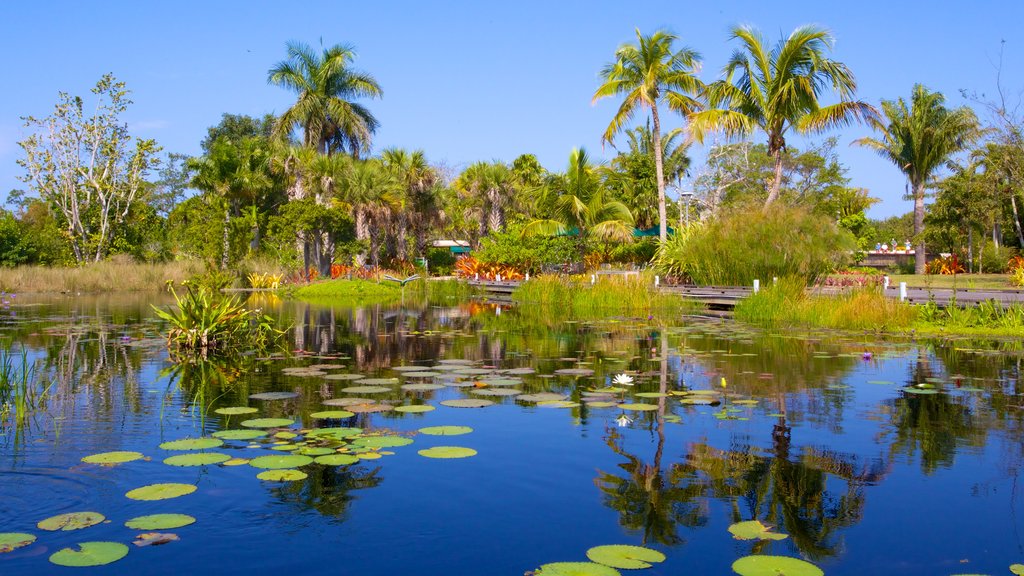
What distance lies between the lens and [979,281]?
3262 centimetres

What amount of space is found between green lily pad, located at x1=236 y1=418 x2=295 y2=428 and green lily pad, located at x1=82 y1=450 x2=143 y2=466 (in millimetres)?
1108

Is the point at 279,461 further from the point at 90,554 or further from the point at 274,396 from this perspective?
the point at 274,396

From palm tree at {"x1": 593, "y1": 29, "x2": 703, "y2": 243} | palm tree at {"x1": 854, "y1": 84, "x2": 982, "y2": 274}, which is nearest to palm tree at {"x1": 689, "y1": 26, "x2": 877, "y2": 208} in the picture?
palm tree at {"x1": 593, "y1": 29, "x2": 703, "y2": 243}

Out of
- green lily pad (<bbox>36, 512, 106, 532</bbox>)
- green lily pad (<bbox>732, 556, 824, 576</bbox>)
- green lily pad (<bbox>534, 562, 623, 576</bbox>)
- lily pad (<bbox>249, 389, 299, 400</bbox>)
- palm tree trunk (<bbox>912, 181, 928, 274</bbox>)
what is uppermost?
palm tree trunk (<bbox>912, 181, 928, 274</bbox>)

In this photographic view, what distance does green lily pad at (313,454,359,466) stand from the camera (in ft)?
18.9

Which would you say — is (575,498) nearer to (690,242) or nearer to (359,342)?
(359,342)

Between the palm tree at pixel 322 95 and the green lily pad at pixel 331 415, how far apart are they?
40.4 m

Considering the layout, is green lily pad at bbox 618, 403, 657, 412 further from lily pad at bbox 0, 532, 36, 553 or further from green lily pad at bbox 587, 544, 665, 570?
lily pad at bbox 0, 532, 36, 553

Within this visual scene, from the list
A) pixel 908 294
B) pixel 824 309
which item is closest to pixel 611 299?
pixel 824 309

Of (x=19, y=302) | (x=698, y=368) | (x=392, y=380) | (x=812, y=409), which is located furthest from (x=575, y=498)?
(x=19, y=302)

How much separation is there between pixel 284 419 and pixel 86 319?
49.2 feet

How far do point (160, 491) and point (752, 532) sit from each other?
3410mm

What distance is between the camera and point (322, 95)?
4612 centimetres

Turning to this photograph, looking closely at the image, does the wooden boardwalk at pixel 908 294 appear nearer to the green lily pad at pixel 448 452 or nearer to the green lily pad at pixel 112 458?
the green lily pad at pixel 448 452
